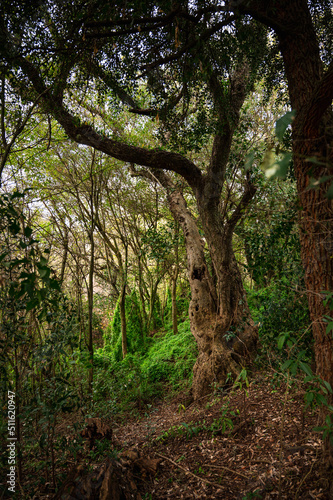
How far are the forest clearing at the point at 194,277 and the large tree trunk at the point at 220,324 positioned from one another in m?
0.03

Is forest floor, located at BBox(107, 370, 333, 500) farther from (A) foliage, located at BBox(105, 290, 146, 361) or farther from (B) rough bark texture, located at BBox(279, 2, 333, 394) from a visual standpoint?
(A) foliage, located at BBox(105, 290, 146, 361)

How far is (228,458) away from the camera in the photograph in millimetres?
2855

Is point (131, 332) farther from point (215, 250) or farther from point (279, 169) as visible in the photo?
point (279, 169)

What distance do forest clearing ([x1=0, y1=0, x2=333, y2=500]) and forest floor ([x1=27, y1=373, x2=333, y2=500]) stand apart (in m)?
0.02

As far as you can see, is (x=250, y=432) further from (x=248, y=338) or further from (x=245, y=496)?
(x=248, y=338)

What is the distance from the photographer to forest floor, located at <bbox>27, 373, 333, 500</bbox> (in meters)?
2.19

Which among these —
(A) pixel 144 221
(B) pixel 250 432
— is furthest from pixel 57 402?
(A) pixel 144 221

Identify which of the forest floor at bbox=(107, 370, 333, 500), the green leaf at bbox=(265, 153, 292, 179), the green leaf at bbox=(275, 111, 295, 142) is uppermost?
the green leaf at bbox=(275, 111, 295, 142)

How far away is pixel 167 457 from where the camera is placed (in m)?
3.14

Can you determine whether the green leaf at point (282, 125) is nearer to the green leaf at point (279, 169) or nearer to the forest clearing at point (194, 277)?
the forest clearing at point (194, 277)

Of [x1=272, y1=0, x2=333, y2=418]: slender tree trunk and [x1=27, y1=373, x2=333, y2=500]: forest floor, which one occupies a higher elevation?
[x1=272, y1=0, x2=333, y2=418]: slender tree trunk

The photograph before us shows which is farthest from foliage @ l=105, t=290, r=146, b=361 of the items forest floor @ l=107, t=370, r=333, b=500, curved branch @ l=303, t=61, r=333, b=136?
curved branch @ l=303, t=61, r=333, b=136

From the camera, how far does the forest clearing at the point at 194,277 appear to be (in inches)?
85.7

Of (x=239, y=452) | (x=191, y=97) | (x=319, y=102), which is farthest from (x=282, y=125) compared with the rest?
(x=191, y=97)
